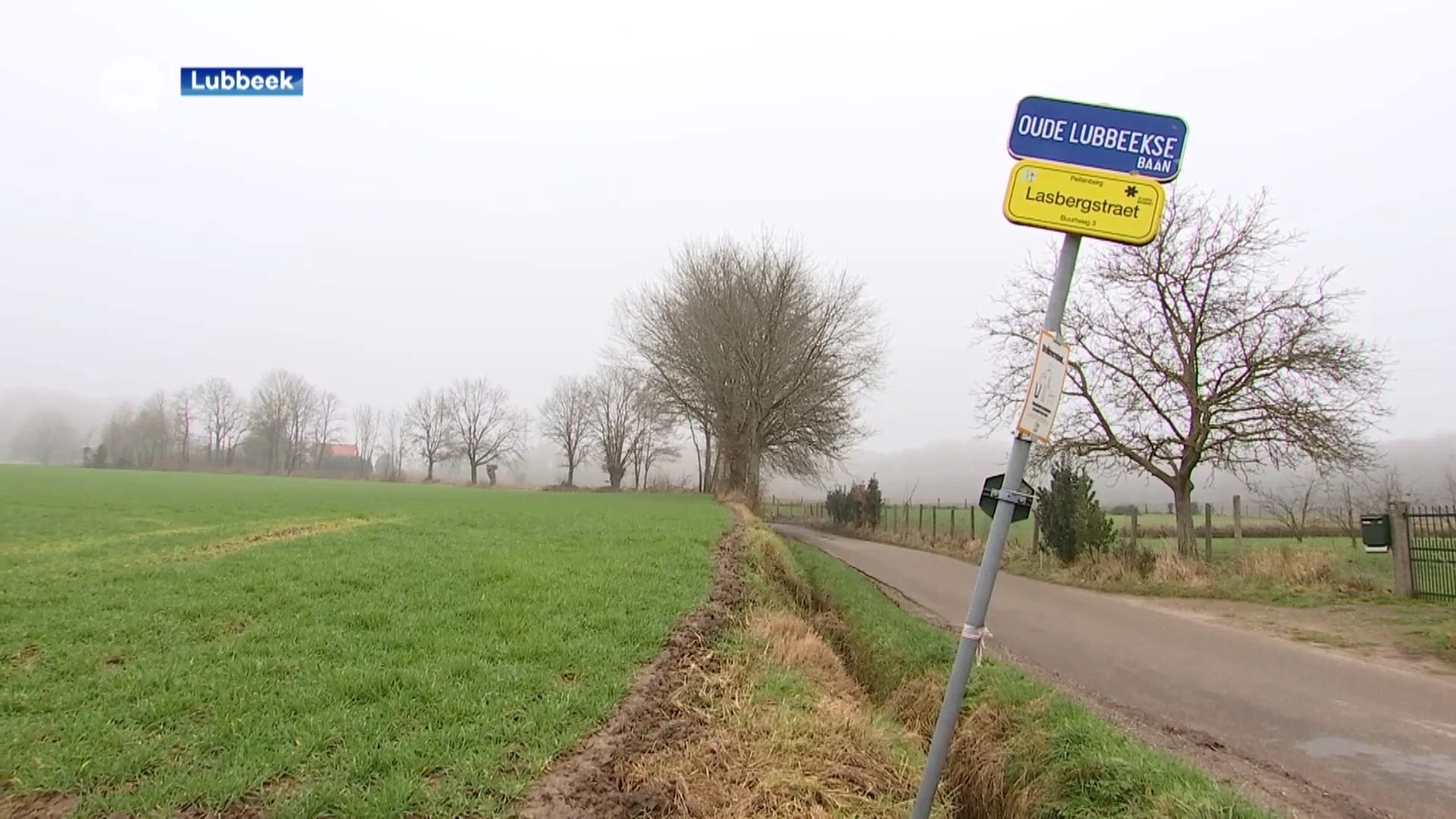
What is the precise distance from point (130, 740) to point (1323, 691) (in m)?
9.79

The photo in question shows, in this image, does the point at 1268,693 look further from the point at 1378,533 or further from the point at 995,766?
the point at 1378,533

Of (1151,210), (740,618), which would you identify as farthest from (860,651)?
(1151,210)

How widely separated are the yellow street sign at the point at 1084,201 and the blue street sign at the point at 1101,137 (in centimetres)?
5

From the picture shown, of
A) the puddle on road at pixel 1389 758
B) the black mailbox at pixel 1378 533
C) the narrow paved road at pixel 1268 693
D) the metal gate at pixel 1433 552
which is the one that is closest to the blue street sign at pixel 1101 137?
the narrow paved road at pixel 1268 693

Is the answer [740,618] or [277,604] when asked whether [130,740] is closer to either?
[277,604]

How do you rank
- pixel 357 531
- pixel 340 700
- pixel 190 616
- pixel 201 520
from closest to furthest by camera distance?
pixel 340 700
pixel 190 616
pixel 357 531
pixel 201 520

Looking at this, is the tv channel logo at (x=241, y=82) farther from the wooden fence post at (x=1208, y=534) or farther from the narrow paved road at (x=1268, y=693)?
the wooden fence post at (x=1208, y=534)

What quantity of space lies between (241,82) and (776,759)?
8.77m

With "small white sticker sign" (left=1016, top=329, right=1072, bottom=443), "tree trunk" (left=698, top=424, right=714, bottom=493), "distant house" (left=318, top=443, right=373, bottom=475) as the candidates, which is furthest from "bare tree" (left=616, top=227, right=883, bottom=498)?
"distant house" (left=318, top=443, right=373, bottom=475)

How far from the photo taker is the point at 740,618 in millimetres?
8242

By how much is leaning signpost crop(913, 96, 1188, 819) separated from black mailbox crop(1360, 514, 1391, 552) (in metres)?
13.5

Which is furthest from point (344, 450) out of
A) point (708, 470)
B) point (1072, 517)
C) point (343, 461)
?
point (1072, 517)

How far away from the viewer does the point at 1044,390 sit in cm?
266

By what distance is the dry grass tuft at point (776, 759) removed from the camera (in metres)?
4.07
